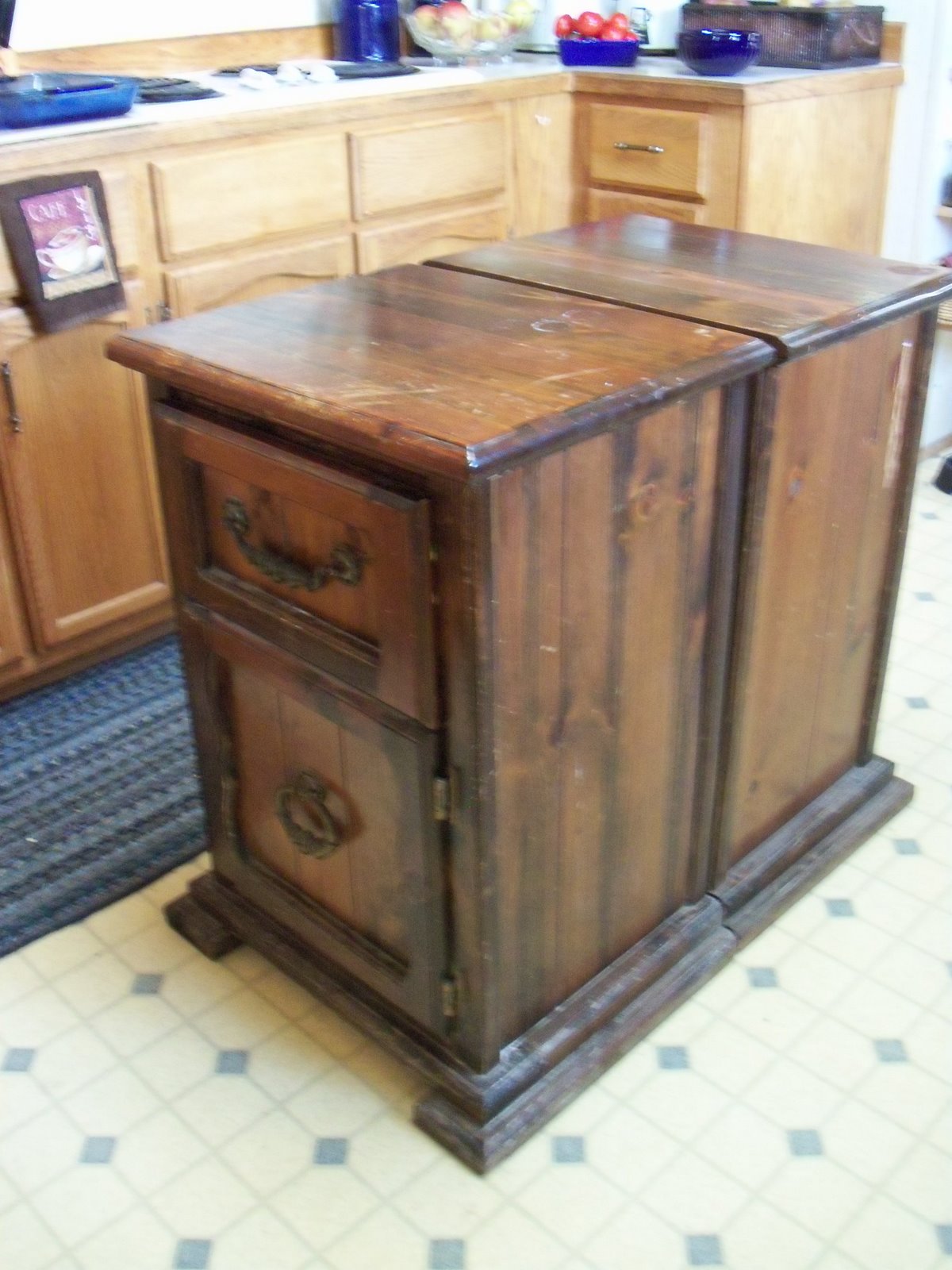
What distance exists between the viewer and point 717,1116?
1406 millimetres

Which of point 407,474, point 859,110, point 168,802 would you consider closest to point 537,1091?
point 407,474

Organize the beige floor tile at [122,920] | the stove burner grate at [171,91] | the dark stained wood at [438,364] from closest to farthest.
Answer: the dark stained wood at [438,364], the beige floor tile at [122,920], the stove burner grate at [171,91]

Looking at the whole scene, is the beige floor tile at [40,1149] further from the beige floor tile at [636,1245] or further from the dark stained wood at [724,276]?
the dark stained wood at [724,276]

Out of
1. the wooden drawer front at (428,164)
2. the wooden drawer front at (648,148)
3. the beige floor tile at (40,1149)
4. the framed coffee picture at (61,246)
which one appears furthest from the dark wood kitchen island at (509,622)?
the wooden drawer front at (648,148)

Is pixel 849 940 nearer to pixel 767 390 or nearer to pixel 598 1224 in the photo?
pixel 598 1224

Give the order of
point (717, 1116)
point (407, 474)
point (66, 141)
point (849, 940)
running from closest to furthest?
point (407, 474), point (717, 1116), point (849, 940), point (66, 141)

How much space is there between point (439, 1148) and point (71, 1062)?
0.47 m

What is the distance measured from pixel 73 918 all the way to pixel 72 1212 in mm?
500

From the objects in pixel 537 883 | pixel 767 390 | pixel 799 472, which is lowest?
pixel 537 883

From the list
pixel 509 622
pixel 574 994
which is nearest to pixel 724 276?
pixel 509 622

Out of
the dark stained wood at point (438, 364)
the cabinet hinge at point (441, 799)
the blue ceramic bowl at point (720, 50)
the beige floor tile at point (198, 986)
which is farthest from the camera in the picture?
the blue ceramic bowl at point (720, 50)

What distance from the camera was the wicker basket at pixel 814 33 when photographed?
2.70 meters

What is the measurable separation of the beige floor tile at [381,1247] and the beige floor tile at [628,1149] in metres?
0.21

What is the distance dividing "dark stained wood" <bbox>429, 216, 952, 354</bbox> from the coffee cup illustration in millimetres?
730
